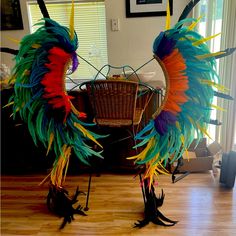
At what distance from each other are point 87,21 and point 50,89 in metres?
1.27

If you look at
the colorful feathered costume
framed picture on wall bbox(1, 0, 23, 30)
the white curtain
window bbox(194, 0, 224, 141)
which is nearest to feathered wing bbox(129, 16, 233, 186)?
the colorful feathered costume

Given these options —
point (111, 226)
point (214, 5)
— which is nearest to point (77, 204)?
point (111, 226)

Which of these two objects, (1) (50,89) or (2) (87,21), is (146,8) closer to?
(2) (87,21)

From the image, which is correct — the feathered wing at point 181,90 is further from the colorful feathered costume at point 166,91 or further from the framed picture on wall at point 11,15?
the framed picture on wall at point 11,15

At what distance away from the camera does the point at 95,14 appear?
233cm

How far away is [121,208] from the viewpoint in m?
1.74

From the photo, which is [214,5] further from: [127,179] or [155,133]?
[127,179]

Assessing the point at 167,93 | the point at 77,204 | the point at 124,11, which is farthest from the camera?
the point at 124,11

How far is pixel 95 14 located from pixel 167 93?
1.44m

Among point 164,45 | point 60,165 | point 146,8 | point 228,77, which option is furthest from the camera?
point 146,8

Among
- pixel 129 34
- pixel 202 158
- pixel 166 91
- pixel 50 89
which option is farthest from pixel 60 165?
pixel 129 34

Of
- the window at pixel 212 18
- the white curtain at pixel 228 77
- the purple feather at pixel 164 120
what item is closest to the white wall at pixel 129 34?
the window at pixel 212 18

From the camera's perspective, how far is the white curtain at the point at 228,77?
1889 millimetres

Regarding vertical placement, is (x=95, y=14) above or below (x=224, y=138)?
above
